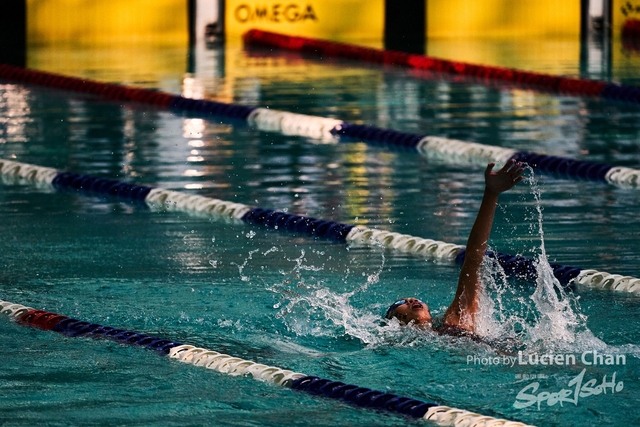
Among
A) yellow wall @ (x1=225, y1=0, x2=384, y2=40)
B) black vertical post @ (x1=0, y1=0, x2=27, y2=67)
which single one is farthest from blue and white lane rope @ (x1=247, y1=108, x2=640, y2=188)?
yellow wall @ (x1=225, y1=0, x2=384, y2=40)

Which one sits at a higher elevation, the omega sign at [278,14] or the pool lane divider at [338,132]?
the omega sign at [278,14]

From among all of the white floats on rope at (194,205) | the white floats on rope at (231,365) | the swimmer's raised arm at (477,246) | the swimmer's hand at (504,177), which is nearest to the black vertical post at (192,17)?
the white floats on rope at (194,205)

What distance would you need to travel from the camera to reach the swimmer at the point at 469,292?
195 inches

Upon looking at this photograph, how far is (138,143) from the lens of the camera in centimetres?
983

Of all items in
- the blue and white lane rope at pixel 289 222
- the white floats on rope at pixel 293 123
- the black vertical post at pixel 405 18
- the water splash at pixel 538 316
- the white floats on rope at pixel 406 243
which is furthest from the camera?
the black vertical post at pixel 405 18

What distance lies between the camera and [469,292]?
5.21m

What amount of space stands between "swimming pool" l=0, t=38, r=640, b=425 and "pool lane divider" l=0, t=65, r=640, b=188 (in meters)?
0.17

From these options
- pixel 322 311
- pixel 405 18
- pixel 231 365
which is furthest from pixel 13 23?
pixel 231 365

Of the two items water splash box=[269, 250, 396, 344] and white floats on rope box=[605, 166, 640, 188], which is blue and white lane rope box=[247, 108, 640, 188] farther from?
water splash box=[269, 250, 396, 344]

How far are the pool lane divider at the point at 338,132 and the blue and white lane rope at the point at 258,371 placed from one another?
3.97 metres

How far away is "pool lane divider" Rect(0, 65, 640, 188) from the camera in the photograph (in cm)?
879

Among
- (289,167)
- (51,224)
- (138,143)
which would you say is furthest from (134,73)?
(51,224)

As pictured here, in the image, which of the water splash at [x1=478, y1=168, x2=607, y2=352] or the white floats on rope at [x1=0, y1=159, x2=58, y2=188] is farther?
the white floats on rope at [x1=0, y1=159, x2=58, y2=188]

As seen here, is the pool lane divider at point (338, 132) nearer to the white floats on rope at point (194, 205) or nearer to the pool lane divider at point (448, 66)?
the white floats on rope at point (194, 205)
